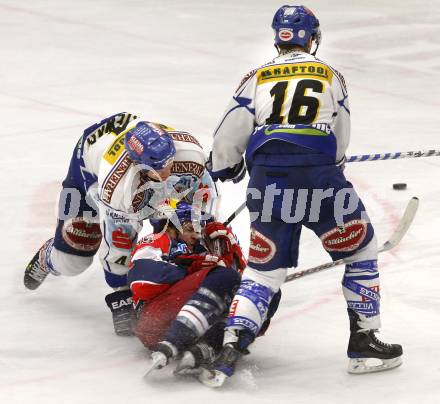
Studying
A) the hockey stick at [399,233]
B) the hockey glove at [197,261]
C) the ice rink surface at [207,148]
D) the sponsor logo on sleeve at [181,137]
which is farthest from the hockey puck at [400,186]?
the hockey glove at [197,261]

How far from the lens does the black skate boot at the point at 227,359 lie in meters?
4.69

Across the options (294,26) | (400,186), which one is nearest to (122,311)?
(294,26)

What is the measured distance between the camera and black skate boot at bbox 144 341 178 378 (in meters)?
4.68

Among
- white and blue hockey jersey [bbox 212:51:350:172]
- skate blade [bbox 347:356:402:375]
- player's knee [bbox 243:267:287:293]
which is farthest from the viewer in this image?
skate blade [bbox 347:356:402:375]

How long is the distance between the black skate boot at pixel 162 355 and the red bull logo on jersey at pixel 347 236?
2.43 ft

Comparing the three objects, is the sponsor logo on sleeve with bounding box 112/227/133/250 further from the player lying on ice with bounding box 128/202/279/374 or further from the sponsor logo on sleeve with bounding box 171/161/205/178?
the sponsor logo on sleeve with bounding box 171/161/205/178

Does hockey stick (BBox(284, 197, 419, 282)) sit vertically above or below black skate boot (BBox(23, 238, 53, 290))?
above

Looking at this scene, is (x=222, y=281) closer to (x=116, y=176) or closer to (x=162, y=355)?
(x=162, y=355)

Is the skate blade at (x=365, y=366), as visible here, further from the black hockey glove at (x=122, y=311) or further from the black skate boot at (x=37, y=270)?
the black skate boot at (x=37, y=270)

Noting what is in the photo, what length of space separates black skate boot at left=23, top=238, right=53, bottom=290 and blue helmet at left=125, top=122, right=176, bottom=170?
44.1 inches

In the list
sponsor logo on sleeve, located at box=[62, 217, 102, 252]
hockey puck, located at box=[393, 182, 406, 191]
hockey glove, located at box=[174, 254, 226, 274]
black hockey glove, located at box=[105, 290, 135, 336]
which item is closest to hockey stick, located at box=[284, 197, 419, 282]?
hockey glove, located at box=[174, 254, 226, 274]

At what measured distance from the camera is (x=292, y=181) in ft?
15.4

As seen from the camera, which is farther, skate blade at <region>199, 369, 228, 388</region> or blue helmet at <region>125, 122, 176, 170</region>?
blue helmet at <region>125, 122, 176, 170</region>

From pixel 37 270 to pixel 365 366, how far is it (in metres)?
1.85
